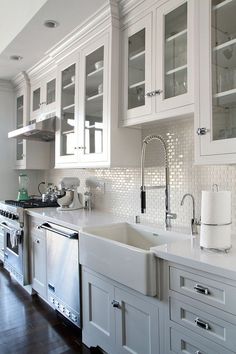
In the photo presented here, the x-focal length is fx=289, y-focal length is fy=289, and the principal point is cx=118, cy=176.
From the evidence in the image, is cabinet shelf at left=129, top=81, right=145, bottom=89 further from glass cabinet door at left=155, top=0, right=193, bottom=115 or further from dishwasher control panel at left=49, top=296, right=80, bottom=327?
dishwasher control panel at left=49, top=296, right=80, bottom=327

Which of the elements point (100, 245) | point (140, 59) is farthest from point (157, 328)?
point (140, 59)

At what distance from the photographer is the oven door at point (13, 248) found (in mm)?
3023

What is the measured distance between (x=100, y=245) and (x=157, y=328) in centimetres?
56

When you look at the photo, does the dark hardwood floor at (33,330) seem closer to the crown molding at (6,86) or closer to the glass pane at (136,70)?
the glass pane at (136,70)

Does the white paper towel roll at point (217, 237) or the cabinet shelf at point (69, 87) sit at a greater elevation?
the cabinet shelf at point (69, 87)

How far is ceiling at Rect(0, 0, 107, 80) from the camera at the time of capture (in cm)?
218

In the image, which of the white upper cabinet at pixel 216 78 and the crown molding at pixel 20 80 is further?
the crown molding at pixel 20 80

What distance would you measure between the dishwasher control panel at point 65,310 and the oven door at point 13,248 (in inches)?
28.0

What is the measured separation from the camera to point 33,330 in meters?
2.28

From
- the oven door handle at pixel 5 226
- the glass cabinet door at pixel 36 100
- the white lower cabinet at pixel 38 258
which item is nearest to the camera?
the white lower cabinet at pixel 38 258

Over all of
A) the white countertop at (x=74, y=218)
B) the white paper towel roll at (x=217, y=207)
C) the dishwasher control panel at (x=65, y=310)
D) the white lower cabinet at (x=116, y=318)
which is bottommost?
the dishwasher control panel at (x=65, y=310)

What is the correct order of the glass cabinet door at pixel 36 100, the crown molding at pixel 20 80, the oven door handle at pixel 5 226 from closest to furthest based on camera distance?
the oven door handle at pixel 5 226
the glass cabinet door at pixel 36 100
the crown molding at pixel 20 80

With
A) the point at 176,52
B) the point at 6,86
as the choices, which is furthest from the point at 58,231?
the point at 6,86

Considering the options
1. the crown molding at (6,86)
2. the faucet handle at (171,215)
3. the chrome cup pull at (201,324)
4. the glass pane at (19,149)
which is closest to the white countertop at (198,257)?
the faucet handle at (171,215)
